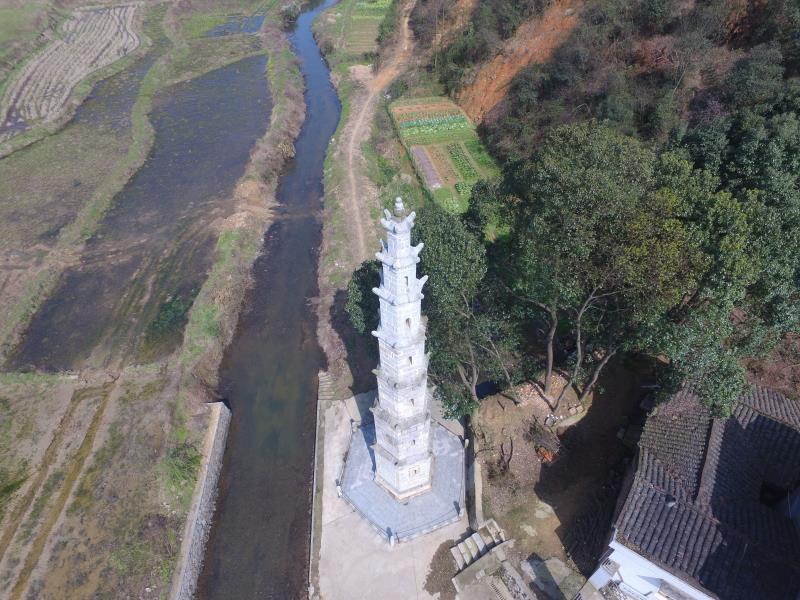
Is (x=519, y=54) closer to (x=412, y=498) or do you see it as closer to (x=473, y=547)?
(x=412, y=498)

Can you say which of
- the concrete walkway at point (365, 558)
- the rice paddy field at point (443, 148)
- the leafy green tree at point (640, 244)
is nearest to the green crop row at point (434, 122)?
the rice paddy field at point (443, 148)

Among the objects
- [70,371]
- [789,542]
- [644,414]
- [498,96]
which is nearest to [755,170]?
[644,414]

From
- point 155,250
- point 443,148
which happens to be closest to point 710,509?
point 443,148

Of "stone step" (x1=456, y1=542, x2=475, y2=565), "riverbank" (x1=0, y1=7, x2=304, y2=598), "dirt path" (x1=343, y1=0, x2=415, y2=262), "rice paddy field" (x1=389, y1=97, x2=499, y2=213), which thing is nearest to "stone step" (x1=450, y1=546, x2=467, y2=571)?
"stone step" (x1=456, y1=542, x2=475, y2=565)

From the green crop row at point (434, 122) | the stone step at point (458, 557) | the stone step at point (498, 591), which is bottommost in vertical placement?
the stone step at point (498, 591)

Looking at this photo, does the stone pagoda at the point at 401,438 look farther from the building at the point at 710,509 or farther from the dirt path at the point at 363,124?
the dirt path at the point at 363,124
